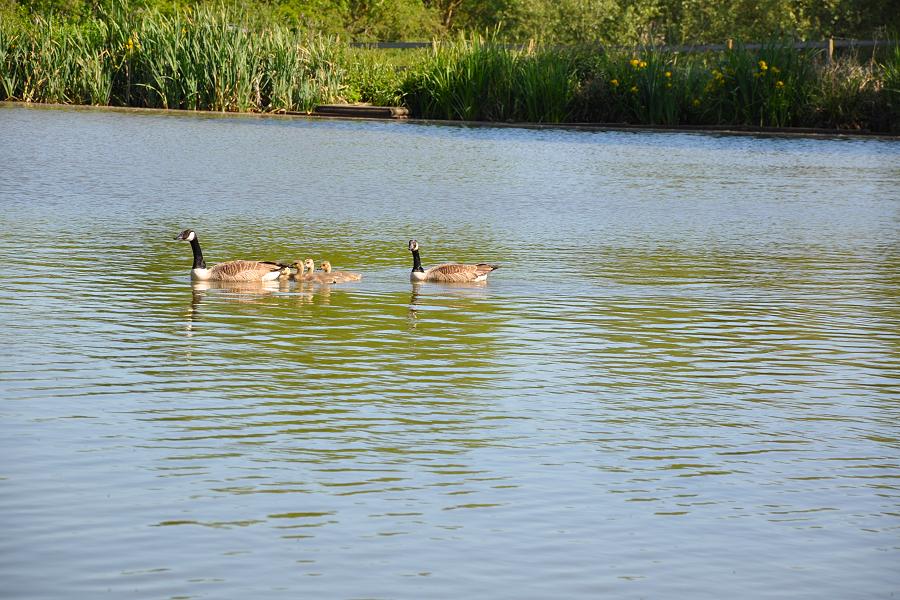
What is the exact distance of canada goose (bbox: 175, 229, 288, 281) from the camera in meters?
13.9

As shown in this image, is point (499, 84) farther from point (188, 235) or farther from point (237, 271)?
point (237, 271)

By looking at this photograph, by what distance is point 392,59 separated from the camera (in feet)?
161

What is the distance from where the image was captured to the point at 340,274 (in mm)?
14250

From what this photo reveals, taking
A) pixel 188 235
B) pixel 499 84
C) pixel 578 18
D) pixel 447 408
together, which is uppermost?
pixel 578 18

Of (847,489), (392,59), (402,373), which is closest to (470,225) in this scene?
(402,373)

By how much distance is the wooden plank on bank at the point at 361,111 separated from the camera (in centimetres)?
4178

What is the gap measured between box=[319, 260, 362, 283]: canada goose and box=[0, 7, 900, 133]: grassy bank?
2647 centimetres

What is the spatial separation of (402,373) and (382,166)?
1751cm

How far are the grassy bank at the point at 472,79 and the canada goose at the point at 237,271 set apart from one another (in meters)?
27.3

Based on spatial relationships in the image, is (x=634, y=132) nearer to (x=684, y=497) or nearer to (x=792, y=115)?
(x=792, y=115)

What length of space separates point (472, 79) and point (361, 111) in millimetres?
3421

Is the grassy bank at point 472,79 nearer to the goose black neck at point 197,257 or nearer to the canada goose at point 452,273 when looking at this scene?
the canada goose at point 452,273

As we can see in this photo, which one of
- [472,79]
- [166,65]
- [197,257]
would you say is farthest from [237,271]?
[166,65]

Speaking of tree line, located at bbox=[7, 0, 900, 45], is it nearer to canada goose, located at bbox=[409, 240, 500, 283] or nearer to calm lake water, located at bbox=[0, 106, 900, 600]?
calm lake water, located at bbox=[0, 106, 900, 600]
